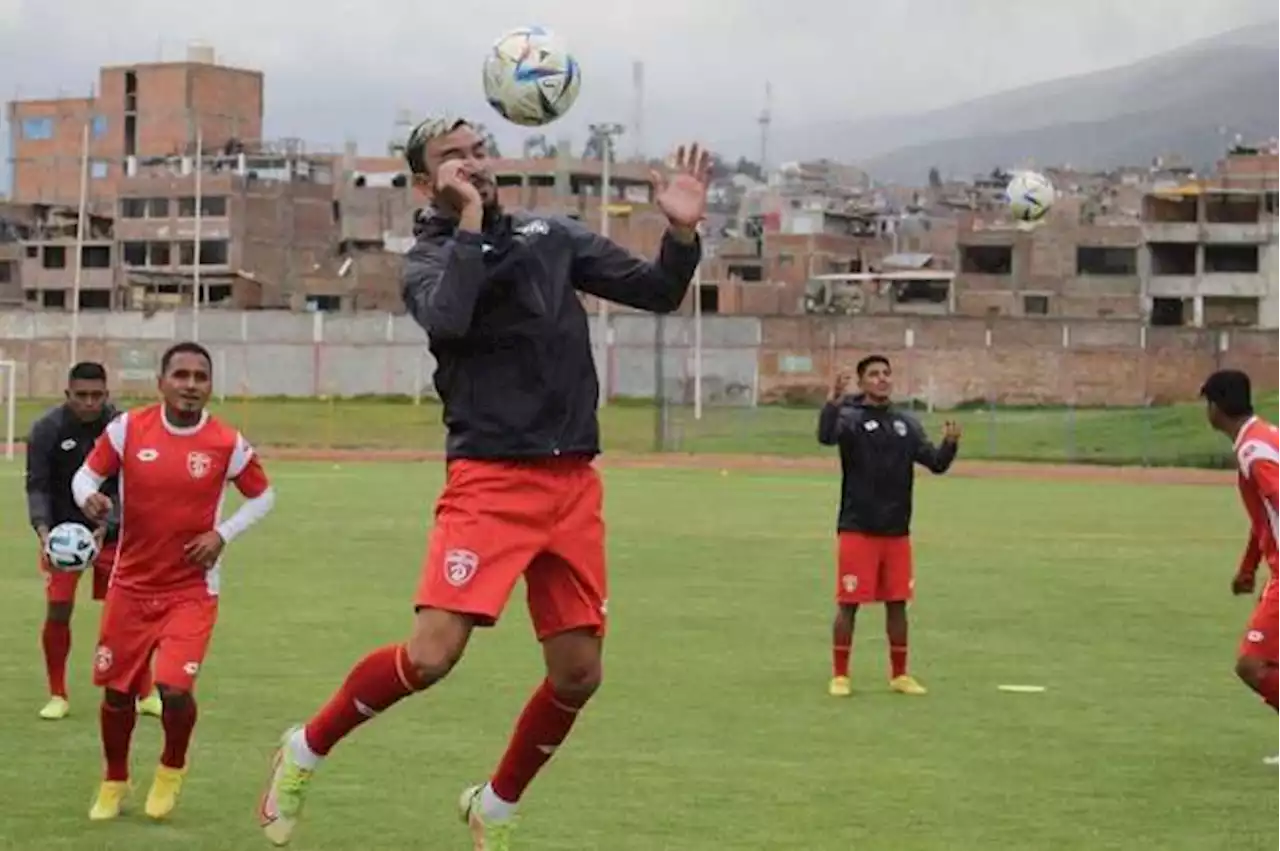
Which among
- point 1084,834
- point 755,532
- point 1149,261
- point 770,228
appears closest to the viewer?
point 1084,834

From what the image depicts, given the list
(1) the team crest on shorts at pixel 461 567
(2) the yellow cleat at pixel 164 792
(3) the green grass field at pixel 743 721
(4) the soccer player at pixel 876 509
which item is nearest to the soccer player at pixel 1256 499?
(3) the green grass field at pixel 743 721

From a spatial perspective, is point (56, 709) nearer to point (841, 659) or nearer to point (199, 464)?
point (199, 464)

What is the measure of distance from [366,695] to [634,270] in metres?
1.72

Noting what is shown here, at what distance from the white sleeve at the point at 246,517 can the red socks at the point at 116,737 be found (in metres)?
0.79

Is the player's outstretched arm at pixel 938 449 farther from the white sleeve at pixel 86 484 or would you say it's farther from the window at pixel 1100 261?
the window at pixel 1100 261

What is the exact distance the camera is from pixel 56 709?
12859mm

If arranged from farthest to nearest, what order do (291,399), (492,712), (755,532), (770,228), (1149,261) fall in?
1. (770,228)
2. (1149,261)
3. (291,399)
4. (755,532)
5. (492,712)

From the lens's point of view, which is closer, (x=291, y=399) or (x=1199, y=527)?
(x=1199, y=527)

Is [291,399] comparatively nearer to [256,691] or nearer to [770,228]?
[770,228]

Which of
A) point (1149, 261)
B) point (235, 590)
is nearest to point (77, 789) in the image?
point (235, 590)

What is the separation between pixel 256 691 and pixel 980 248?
103m

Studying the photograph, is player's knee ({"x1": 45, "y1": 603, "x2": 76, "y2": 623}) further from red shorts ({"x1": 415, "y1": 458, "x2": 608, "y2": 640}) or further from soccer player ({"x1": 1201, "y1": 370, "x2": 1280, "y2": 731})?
soccer player ({"x1": 1201, "y1": 370, "x2": 1280, "y2": 731})

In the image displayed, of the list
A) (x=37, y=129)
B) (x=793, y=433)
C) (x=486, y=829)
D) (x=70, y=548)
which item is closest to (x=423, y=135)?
(x=486, y=829)

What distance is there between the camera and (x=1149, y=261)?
10981 centimetres
